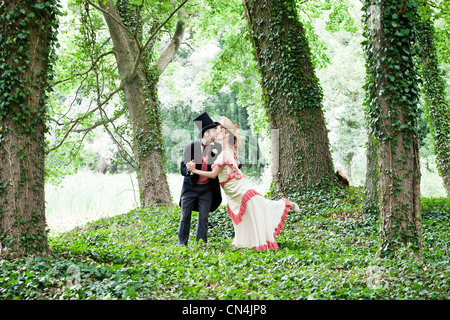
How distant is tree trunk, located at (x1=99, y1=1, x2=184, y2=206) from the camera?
14.5m

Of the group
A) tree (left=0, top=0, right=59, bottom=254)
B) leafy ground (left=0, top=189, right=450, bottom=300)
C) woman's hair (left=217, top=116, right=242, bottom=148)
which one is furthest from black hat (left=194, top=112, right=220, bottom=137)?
tree (left=0, top=0, right=59, bottom=254)

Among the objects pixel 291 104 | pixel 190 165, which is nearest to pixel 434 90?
pixel 291 104

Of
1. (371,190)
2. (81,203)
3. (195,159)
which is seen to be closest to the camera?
(195,159)

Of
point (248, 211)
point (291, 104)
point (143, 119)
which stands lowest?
point (248, 211)

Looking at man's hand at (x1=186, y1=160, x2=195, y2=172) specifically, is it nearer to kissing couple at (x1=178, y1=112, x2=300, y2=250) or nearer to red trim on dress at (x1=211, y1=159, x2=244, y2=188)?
kissing couple at (x1=178, y1=112, x2=300, y2=250)

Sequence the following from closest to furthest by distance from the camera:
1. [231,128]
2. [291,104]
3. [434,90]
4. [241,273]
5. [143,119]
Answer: [241,273], [231,128], [291,104], [434,90], [143,119]

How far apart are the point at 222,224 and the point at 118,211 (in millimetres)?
9535

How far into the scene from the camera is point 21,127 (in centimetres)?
610

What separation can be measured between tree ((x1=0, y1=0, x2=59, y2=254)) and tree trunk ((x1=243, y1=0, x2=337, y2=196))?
6.61m

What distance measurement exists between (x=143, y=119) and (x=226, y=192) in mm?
7399

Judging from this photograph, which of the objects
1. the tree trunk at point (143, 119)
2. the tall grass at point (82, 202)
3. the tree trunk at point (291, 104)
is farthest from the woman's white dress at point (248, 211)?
the tall grass at point (82, 202)

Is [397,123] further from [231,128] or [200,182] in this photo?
[200,182]

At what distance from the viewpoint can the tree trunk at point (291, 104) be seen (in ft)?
36.8

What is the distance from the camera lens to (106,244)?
879 cm
